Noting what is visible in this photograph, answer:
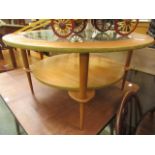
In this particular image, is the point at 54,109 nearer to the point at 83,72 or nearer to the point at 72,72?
the point at 72,72

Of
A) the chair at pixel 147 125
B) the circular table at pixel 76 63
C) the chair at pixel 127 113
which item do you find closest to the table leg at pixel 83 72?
the circular table at pixel 76 63

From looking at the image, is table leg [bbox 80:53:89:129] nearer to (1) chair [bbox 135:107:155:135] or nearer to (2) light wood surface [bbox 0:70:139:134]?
(2) light wood surface [bbox 0:70:139:134]

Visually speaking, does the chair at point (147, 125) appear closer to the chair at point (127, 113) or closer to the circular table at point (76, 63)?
the chair at point (127, 113)

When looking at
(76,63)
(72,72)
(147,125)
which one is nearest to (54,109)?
(72,72)

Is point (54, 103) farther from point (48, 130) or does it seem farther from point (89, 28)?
point (89, 28)

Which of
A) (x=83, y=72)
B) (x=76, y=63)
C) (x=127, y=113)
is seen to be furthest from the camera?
(x=76, y=63)

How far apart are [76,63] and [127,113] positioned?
1.63 ft

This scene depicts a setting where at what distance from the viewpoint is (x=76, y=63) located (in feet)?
3.48

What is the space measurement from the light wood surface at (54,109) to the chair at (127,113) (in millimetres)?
97

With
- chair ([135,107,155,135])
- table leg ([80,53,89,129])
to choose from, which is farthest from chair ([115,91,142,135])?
table leg ([80,53,89,129])

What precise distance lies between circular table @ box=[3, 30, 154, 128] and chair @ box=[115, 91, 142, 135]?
5.1 inches

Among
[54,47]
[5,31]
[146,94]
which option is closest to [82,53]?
[54,47]
